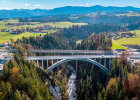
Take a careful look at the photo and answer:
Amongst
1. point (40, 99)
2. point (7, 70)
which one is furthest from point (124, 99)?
point (7, 70)

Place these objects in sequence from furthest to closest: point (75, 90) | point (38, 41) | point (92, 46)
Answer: point (38, 41), point (92, 46), point (75, 90)

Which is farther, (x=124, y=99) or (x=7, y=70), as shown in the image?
(x=7, y=70)

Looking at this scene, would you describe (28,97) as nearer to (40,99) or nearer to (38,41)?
(40,99)

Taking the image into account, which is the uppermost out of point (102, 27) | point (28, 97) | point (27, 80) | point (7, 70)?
point (102, 27)

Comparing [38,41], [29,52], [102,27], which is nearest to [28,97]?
[29,52]

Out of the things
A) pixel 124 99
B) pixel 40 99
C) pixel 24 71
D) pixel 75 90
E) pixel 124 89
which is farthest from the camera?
pixel 75 90

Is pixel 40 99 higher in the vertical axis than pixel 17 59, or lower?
lower

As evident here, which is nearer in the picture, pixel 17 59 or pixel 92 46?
pixel 17 59

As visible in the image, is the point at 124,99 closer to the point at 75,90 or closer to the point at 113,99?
the point at 113,99

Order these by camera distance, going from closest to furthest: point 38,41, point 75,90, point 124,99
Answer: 1. point 124,99
2. point 75,90
3. point 38,41
